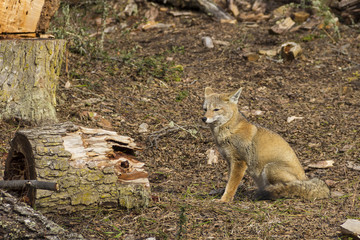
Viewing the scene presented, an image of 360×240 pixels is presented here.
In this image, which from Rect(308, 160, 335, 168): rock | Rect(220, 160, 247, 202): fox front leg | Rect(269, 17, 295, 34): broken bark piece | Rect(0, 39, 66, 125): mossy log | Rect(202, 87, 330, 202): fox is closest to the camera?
Rect(202, 87, 330, 202): fox

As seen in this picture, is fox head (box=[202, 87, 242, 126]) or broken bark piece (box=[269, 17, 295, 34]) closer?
fox head (box=[202, 87, 242, 126])

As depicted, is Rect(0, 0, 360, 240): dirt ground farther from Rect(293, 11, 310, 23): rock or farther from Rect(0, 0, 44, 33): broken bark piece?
Rect(0, 0, 44, 33): broken bark piece

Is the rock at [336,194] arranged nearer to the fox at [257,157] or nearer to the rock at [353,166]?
the fox at [257,157]

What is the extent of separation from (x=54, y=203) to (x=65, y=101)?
12.8 ft

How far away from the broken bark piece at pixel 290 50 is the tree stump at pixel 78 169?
638cm

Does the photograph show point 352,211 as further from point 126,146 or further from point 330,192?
point 126,146

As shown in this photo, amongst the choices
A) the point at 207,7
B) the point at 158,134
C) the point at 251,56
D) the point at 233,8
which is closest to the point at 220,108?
the point at 158,134

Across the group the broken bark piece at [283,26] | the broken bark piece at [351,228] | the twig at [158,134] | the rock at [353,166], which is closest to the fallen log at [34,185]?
the broken bark piece at [351,228]

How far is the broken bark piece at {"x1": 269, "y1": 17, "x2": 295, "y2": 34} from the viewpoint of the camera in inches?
452

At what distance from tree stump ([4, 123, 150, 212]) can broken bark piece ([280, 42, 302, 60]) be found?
638 centimetres

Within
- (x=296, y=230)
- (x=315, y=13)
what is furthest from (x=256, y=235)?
(x=315, y=13)

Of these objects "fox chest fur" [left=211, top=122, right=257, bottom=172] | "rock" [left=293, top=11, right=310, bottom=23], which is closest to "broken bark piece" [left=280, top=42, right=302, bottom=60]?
"rock" [left=293, top=11, right=310, bottom=23]

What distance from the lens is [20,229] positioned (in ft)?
11.3

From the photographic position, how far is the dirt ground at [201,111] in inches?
176
